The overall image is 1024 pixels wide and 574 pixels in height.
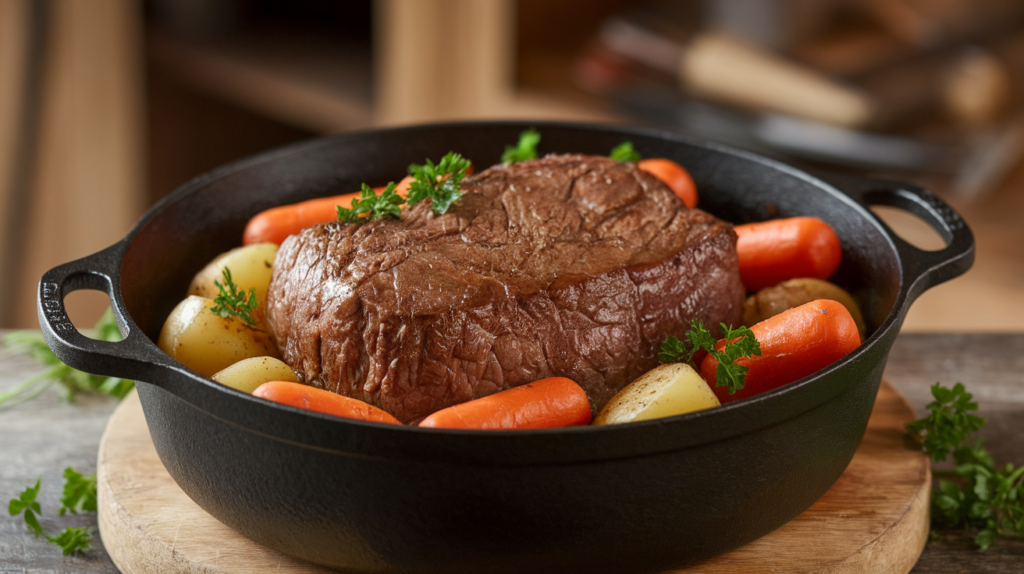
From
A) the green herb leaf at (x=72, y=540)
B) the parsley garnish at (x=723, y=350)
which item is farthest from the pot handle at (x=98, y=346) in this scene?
the parsley garnish at (x=723, y=350)

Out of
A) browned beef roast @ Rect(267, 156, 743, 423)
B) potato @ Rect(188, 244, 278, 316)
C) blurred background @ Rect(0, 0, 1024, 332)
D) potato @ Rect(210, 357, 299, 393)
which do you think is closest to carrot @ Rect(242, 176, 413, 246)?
potato @ Rect(188, 244, 278, 316)

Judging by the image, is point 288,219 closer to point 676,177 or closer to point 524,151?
point 524,151

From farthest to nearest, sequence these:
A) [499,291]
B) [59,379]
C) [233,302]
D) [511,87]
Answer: [511,87] < [59,379] < [233,302] < [499,291]

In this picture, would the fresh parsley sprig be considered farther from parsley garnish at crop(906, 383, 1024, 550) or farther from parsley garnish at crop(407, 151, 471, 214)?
parsley garnish at crop(906, 383, 1024, 550)

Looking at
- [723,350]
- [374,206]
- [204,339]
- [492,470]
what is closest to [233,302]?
[204,339]

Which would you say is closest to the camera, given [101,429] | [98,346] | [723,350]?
[98,346]

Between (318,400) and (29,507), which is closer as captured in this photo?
(318,400)

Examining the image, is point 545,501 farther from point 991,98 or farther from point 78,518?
point 991,98
